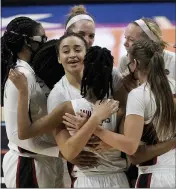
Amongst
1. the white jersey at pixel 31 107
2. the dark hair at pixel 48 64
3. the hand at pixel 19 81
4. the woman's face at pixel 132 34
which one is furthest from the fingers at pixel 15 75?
the woman's face at pixel 132 34

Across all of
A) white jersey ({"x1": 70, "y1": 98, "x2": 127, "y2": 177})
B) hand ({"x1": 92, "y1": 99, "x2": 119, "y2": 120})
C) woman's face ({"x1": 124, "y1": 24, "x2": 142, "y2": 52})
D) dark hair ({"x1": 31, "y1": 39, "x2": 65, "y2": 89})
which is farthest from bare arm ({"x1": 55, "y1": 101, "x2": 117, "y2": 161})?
woman's face ({"x1": 124, "y1": 24, "x2": 142, "y2": 52})

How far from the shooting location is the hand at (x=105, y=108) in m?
1.69

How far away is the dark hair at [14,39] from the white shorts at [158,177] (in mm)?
679

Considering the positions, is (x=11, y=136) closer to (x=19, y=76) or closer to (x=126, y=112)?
(x=19, y=76)

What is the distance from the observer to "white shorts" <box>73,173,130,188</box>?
72.2 inches

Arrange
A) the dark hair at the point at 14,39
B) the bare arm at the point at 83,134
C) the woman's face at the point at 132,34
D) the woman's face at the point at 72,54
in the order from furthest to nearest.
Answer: the woman's face at the point at 132,34, the dark hair at the point at 14,39, the woman's face at the point at 72,54, the bare arm at the point at 83,134

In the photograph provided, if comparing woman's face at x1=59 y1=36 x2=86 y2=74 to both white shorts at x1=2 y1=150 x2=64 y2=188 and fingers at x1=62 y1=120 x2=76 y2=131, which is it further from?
white shorts at x1=2 y1=150 x2=64 y2=188

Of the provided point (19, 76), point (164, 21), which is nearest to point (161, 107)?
point (19, 76)

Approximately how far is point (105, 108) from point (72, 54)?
11.3 inches

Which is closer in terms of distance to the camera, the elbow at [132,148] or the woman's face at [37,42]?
the elbow at [132,148]

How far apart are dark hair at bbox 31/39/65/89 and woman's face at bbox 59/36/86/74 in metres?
0.10

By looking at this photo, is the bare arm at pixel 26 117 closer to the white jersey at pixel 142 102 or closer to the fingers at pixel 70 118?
the fingers at pixel 70 118

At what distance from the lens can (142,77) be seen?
1.82 meters

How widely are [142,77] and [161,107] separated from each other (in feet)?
0.45
